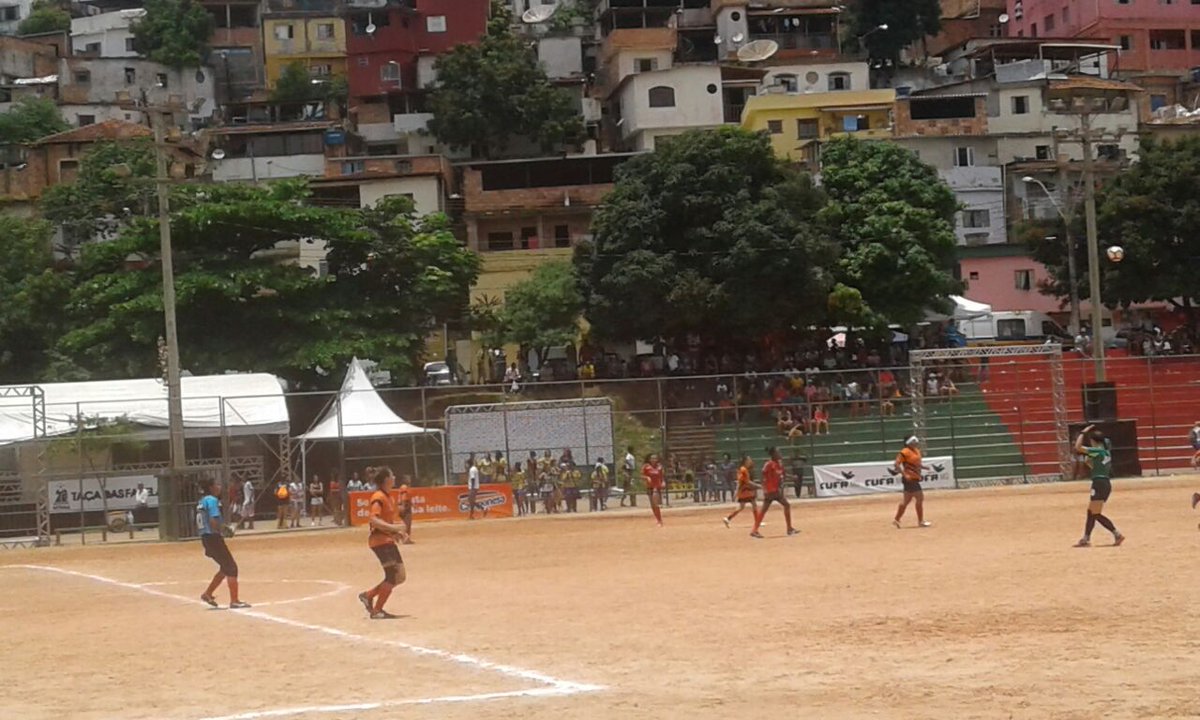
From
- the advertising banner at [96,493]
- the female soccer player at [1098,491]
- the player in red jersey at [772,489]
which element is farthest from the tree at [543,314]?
the female soccer player at [1098,491]

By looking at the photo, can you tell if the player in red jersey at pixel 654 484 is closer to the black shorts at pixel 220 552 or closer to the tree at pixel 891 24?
the black shorts at pixel 220 552

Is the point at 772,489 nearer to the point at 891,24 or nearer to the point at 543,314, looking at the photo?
the point at 543,314

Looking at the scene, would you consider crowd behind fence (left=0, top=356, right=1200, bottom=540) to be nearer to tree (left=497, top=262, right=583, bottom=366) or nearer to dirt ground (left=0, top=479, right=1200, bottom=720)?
tree (left=497, top=262, right=583, bottom=366)

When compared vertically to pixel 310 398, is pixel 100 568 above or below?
below

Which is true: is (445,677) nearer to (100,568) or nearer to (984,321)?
(100,568)

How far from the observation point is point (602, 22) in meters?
100

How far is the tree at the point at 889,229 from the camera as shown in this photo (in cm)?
6775

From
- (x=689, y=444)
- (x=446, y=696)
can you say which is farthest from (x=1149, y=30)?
(x=446, y=696)

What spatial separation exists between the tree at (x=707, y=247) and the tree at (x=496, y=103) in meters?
20.4

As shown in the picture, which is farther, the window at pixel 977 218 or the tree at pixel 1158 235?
the window at pixel 977 218

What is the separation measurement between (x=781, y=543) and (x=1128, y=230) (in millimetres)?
43889

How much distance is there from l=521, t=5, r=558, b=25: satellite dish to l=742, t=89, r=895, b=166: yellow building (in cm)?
2067

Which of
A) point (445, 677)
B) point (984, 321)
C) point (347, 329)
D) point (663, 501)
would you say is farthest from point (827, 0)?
point (445, 677)

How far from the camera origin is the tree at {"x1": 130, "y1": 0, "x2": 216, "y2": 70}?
105625 mm
